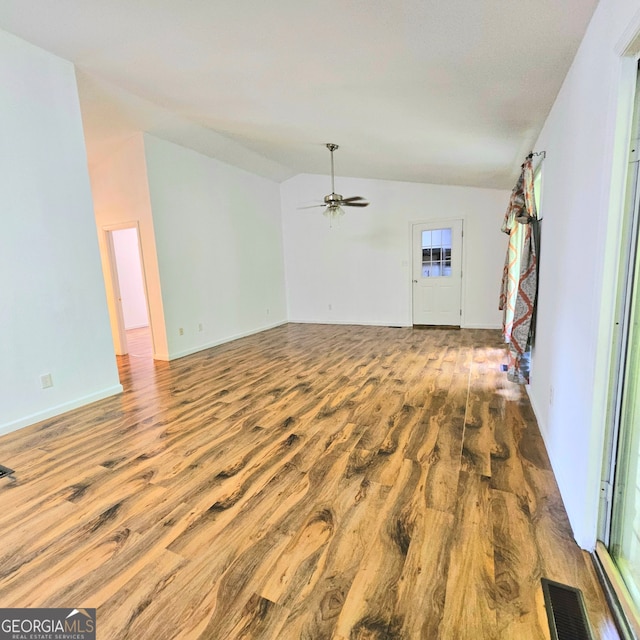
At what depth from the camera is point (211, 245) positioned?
19.0 ft

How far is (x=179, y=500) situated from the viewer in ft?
6.45

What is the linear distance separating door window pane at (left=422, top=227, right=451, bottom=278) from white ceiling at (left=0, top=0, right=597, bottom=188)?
2090 millimetres

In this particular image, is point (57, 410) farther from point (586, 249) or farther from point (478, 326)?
point (478, 326)

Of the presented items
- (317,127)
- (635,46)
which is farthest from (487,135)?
(635,46)

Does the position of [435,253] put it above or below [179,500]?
above

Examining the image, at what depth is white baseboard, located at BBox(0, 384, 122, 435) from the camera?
114 inches

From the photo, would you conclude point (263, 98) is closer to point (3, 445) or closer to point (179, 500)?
point (179, 500)

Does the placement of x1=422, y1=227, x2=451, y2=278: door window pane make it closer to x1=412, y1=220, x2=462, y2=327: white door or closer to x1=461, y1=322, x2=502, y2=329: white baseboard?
x1=412, y1=220, x2=462, y2=327: white door

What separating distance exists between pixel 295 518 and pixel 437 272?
5781 mm

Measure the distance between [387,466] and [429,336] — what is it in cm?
412

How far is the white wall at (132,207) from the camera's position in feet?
15.4

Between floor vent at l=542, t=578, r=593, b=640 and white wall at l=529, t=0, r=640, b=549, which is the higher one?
white wall at l=529, t=0, r=640, b=549

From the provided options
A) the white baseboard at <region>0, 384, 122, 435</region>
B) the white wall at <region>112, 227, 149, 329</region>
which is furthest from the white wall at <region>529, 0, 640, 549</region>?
the white wall at <region>112, 227, 149, 329</region>

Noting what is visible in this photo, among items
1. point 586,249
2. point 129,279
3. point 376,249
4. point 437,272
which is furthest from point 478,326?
point 129,279
